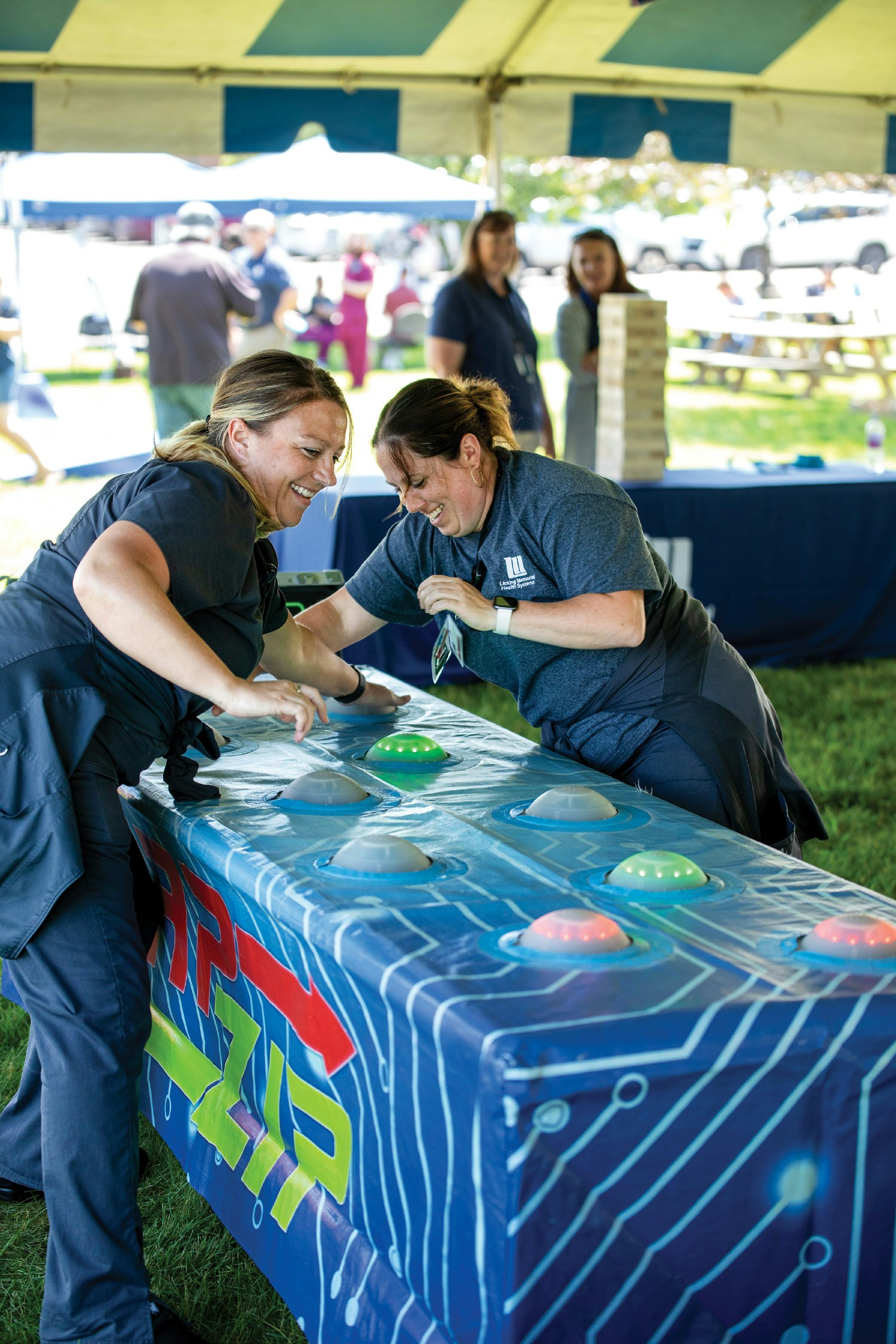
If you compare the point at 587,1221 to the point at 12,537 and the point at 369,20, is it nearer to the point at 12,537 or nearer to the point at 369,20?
the point at 369,20

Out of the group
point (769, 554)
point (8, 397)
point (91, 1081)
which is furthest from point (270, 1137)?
point (8, 397)

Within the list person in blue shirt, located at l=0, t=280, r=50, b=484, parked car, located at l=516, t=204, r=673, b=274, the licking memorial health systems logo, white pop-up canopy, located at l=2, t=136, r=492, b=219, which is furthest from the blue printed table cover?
parked car, located at l=516, t=204, r=673, b=274

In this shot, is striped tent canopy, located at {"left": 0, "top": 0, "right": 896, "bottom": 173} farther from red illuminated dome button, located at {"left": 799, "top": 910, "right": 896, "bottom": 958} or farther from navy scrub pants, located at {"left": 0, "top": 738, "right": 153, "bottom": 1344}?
red illuminated dome button, located at {"left": 799, "top": 910, "right": 896, "bottom": 958}

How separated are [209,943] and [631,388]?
10.6ft

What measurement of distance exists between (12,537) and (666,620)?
5.62 metres

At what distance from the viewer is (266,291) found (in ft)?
33.6

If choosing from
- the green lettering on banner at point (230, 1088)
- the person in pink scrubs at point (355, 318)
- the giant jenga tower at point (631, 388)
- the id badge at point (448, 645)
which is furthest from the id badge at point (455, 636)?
the person in pink scrubs at point (355, 318)

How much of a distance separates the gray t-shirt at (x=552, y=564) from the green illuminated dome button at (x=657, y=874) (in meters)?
Result: 0.63

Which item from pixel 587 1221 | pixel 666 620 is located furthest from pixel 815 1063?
pixel 666 620

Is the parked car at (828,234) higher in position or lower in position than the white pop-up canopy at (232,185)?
higher

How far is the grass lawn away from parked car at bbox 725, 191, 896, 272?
1518 cm

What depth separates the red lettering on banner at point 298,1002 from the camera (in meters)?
1.59

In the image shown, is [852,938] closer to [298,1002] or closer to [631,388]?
[298,1002]

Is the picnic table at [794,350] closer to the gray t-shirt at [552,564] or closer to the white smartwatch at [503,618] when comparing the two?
the gray t-shirt at [552,564]
